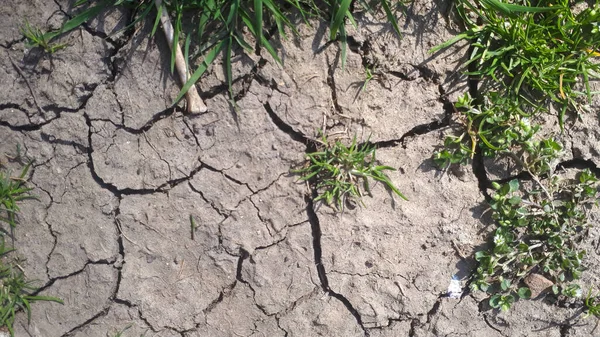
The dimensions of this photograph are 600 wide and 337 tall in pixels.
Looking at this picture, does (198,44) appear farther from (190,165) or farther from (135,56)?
(190,165)

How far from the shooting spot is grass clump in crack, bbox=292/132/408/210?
2.12 m

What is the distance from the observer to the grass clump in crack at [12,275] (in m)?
2.16

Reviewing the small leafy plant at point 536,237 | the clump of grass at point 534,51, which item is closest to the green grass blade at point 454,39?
the clump of grass at point 534,51

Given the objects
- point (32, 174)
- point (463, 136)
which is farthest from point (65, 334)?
point (463, 136)

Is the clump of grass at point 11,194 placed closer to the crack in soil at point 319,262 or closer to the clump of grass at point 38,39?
the clump of grass at point 38,39

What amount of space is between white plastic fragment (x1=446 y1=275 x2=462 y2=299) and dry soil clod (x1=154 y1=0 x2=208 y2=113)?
4.34 feet

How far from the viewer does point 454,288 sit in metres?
2.21

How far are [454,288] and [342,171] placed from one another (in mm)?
730

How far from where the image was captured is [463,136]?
2156 millimetres

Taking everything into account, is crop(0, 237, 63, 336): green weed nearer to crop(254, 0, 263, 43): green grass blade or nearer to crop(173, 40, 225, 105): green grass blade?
crop(173, 40, 225, 105): green grass blade

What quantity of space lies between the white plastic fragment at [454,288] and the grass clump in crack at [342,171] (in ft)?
1.46

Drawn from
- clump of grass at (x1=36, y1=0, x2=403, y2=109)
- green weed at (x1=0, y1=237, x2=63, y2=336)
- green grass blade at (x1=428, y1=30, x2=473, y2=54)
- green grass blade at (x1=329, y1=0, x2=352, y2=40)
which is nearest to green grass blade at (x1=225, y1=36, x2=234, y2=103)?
clump of grass at (x1=36, y1=0, x2=403, y2=109)

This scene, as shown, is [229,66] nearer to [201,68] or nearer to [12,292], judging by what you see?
[201,68]

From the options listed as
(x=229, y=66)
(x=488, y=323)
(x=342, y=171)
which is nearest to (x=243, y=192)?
(x=342, y=171)
